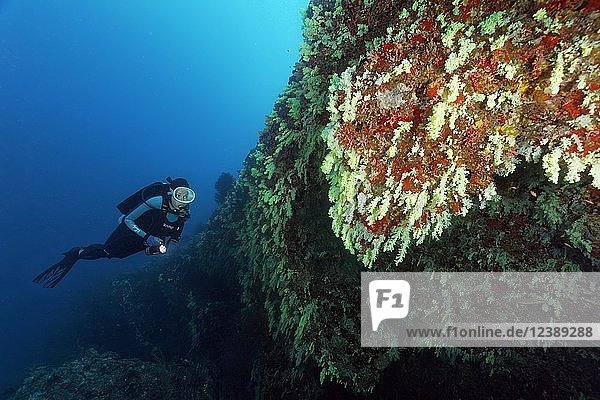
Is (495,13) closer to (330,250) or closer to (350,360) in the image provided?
(330,250)

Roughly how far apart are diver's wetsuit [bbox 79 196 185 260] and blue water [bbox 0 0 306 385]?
4.81m

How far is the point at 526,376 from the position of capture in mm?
4027

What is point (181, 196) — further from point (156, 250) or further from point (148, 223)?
point (148, 223)

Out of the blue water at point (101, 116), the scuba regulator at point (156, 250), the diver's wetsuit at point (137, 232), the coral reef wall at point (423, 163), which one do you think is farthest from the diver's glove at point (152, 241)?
the blue water at point (101, 116)

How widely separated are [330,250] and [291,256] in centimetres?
55

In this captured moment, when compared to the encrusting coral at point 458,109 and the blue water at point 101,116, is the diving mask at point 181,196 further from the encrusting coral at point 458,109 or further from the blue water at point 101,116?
the encrusting coral at point 458,109

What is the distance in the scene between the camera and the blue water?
28.8m

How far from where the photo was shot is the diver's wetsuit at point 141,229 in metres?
7.49

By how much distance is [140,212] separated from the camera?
27.0ft

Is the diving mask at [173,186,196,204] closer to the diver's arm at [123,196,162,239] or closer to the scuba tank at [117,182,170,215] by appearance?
the scuba tank at [117,182,170,215]

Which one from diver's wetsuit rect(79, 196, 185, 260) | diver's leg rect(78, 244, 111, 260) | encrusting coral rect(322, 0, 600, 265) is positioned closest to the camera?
encrusting coral rect(322, 0, 600, 265)

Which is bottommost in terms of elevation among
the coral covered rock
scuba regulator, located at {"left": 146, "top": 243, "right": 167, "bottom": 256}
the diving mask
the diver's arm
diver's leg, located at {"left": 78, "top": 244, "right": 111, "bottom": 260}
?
the coral covered rock

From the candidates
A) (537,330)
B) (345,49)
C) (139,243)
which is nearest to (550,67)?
(345,49)

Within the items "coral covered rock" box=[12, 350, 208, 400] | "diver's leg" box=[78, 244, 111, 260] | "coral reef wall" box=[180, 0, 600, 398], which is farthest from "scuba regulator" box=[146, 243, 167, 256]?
"diver's leg" box=[78, 244, 111, 260]
